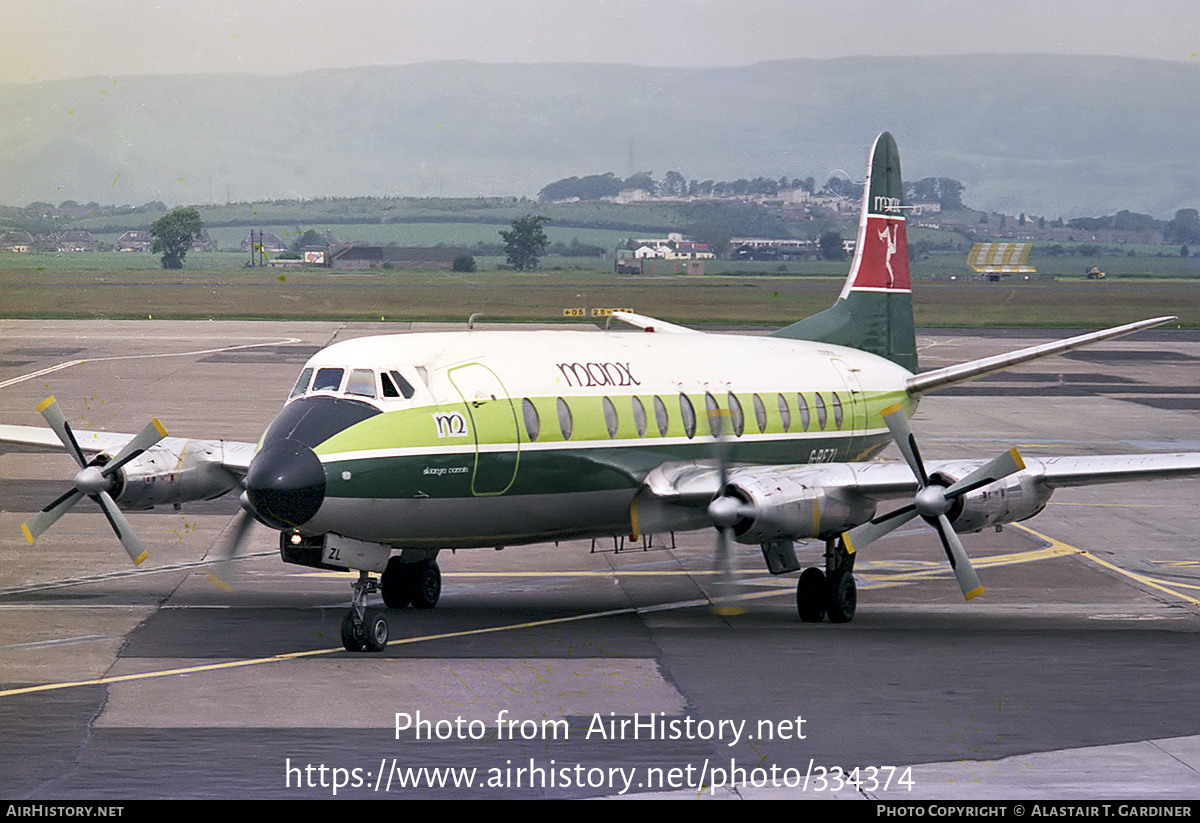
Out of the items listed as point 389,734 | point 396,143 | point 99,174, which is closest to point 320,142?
point 396,143

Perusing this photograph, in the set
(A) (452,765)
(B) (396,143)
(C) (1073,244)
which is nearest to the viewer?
(A) (452,765)

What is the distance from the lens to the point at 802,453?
26.4 meters

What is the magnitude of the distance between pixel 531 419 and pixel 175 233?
10375 cm

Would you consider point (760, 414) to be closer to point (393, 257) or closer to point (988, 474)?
point (988, 474)

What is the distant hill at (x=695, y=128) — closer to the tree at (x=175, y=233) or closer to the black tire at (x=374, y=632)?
the tree at (x=175, y=233)

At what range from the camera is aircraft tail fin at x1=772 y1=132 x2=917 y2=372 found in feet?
102

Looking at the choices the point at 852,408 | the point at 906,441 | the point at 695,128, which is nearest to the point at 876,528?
the point at 906,441

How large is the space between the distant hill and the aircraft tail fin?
6935cm

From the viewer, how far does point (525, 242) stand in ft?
409

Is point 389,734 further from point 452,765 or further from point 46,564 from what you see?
point 46,564

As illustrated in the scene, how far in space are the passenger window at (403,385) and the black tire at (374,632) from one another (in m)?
3.07

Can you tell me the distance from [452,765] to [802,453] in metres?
12.4

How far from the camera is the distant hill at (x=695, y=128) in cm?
11569

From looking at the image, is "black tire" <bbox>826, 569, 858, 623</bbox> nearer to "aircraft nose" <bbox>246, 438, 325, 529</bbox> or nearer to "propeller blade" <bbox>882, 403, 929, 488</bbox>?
"propeller blade" <bbox>882, 403, 929, 488</bbox>
